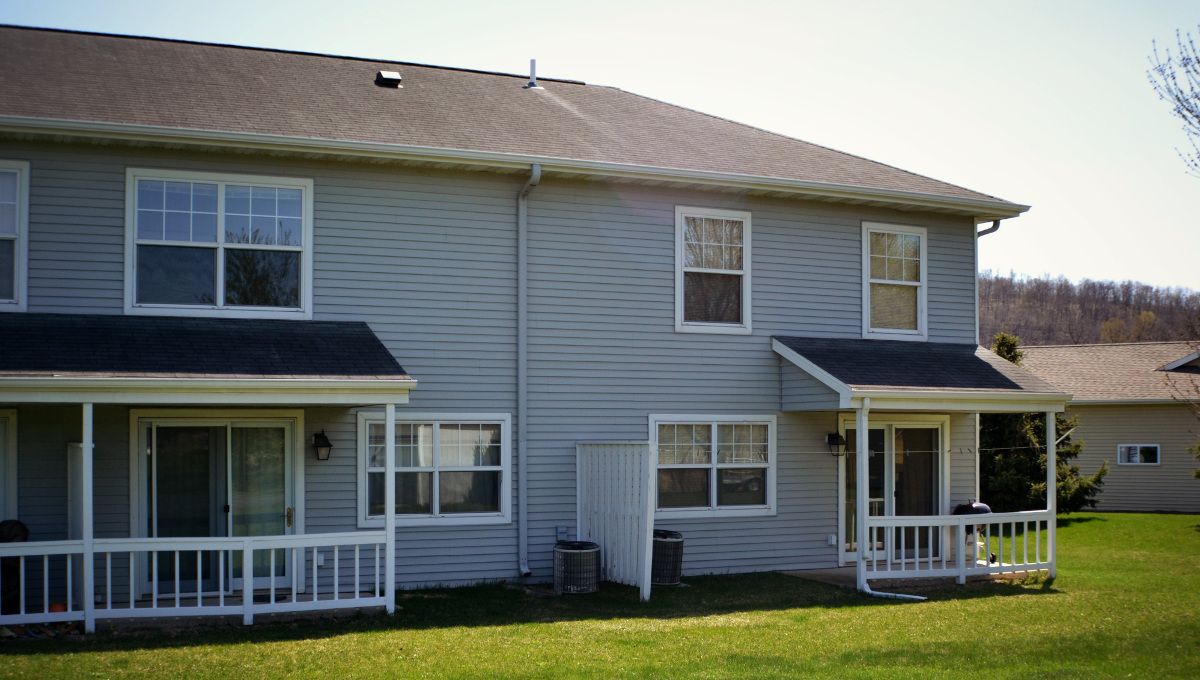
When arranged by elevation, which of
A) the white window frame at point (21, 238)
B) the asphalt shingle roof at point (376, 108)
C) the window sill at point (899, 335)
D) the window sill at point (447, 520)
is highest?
the asphalt shingle roof at point (376, 108)

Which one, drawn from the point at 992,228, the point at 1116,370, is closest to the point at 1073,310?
the point at 1116,370

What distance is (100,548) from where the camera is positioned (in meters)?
10.4

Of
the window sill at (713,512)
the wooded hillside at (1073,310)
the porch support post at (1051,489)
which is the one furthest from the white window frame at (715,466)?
the wooded hillside at (1073,310)

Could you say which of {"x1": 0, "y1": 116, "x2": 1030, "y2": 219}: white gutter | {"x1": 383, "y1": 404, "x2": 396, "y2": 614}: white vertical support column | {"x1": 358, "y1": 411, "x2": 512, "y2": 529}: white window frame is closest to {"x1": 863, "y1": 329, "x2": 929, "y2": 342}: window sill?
{"x1": 0, "y1": 116, "x2": 1030, "y2": 219}: white gutter

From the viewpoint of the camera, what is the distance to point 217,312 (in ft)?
40.5

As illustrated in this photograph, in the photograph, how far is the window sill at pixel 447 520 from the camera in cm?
1291

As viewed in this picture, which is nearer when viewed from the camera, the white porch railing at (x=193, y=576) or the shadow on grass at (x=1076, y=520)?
the white porch railing at (x=193, y=576)

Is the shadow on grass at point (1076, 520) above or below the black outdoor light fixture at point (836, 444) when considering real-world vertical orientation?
below

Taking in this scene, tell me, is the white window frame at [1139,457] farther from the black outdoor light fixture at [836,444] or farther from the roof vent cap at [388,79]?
the roof vent cap at [388,79]

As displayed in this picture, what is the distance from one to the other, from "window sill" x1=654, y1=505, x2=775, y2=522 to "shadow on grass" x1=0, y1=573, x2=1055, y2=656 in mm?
811

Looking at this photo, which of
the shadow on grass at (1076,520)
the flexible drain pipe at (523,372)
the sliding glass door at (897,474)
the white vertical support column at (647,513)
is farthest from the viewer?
the shadow on grass at (1076,520)

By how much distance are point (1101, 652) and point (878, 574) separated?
3839 millimetres

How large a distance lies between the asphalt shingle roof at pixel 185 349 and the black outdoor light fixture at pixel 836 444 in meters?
6.46

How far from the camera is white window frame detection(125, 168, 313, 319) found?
1209cm
